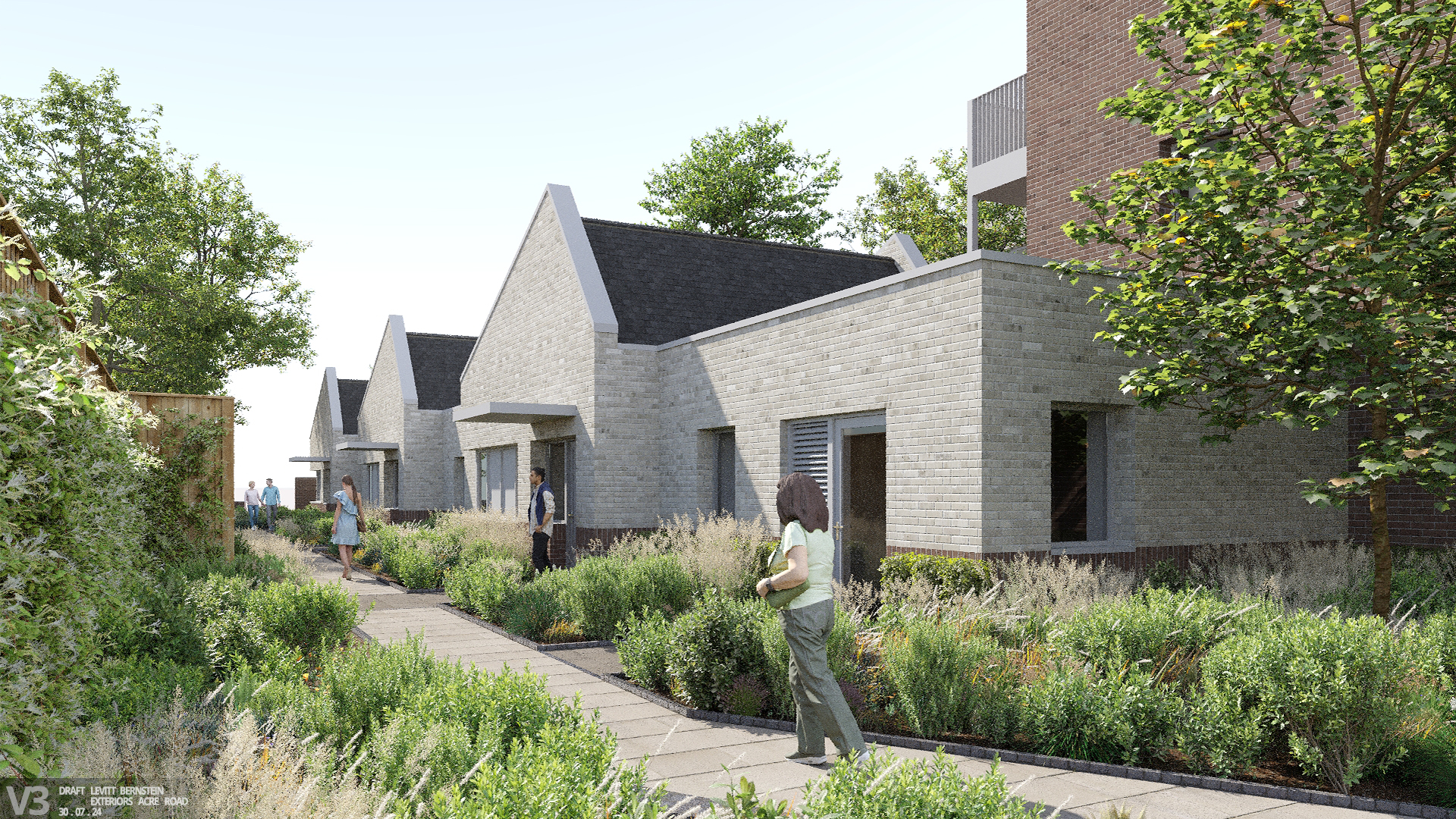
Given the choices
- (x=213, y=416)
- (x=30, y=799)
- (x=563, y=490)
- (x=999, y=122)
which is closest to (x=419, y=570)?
(x=563, y=490)

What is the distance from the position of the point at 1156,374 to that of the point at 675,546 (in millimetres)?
5959

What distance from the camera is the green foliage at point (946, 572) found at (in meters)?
8.96

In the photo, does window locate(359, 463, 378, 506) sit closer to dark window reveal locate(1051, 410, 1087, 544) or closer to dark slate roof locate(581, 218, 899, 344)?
dark slate roof locate(581, 218, 899, 344)

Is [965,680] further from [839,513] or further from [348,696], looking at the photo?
[839,513]

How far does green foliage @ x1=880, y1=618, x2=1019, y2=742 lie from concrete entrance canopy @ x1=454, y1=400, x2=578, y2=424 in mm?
10773

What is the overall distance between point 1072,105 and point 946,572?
30.5 feet

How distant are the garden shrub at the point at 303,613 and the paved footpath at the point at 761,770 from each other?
1.35m

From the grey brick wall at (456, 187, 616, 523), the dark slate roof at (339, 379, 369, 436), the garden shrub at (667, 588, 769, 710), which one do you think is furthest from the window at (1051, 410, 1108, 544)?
the dark slate roof at (339, 379, 369, 436)

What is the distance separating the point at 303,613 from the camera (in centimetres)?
777

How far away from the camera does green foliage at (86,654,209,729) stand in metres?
4.80

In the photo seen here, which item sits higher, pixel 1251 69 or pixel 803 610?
pixel 1251 69

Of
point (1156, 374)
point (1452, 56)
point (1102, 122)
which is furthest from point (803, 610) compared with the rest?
point (1102, 122)

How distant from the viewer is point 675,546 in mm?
11805

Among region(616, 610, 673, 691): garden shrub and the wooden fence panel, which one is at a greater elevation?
the wooden fence panel
